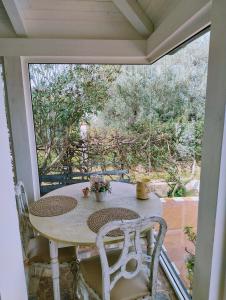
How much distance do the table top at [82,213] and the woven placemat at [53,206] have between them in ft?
0.14

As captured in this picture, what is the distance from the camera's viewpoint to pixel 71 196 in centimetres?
195

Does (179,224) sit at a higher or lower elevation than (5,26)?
lower

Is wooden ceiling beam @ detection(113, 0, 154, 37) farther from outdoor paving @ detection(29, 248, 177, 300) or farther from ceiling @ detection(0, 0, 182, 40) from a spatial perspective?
outdoor paving @ detection(29, 248, 177, 300)

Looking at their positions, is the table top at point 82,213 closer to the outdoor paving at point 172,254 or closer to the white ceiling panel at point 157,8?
the outdoor paving at point 172,254

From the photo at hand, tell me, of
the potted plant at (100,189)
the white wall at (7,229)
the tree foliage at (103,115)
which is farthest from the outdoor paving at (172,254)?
the white wall at (7,229)

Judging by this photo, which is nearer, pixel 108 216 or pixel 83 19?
pixel 108 216

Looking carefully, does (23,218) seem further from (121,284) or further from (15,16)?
(15,16)

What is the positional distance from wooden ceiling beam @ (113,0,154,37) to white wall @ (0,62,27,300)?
170cm

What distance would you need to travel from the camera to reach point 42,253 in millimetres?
1605

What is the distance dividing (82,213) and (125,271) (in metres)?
0.54

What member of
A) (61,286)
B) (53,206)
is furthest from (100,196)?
(61,286)

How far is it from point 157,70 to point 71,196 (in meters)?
1.59

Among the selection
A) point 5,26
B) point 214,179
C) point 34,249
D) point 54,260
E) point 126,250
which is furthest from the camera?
point 5,26

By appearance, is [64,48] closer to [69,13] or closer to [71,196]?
[69,13]
